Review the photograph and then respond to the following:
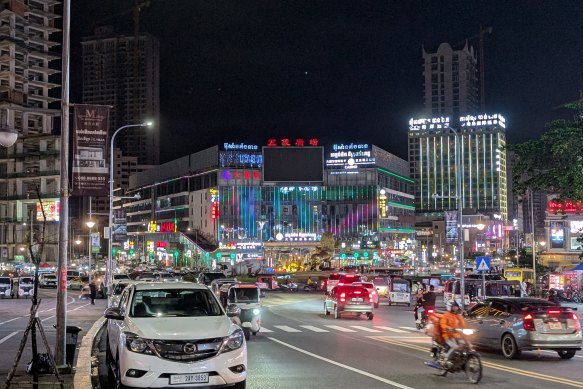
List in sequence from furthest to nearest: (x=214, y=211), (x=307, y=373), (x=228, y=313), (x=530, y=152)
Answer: (x=214, y=211)
(x=530, y=152)
(x=307, y=373)
(x=228, y=313)

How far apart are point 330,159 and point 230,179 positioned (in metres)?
19.0


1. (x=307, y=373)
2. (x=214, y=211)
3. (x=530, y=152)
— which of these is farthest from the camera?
(x=214, y=211)

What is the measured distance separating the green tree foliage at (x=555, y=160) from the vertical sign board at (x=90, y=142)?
18.6 metres

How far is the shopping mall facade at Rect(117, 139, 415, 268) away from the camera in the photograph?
407 feet

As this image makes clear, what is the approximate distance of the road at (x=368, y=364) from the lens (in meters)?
14.0

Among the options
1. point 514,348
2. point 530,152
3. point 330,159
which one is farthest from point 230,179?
point 514,348

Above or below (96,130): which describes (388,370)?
below

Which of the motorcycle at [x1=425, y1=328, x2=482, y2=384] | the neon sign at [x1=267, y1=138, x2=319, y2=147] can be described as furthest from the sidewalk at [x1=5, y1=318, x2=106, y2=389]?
the neon sign at [x1=267, y1=138, x2=319, y2=147]

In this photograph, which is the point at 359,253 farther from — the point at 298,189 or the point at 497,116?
the point at 497,116

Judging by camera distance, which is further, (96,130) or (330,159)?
(330,159)

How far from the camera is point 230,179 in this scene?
126m

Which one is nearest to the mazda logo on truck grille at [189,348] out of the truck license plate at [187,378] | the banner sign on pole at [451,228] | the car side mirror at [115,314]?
the truck license plate at [187,378]

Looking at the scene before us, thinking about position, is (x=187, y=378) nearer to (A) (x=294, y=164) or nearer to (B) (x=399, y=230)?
(A) (x=294, y=164)

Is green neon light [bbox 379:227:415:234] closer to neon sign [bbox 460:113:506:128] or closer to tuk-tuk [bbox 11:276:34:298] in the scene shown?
neon sign [bbox 460:113:506:128]
